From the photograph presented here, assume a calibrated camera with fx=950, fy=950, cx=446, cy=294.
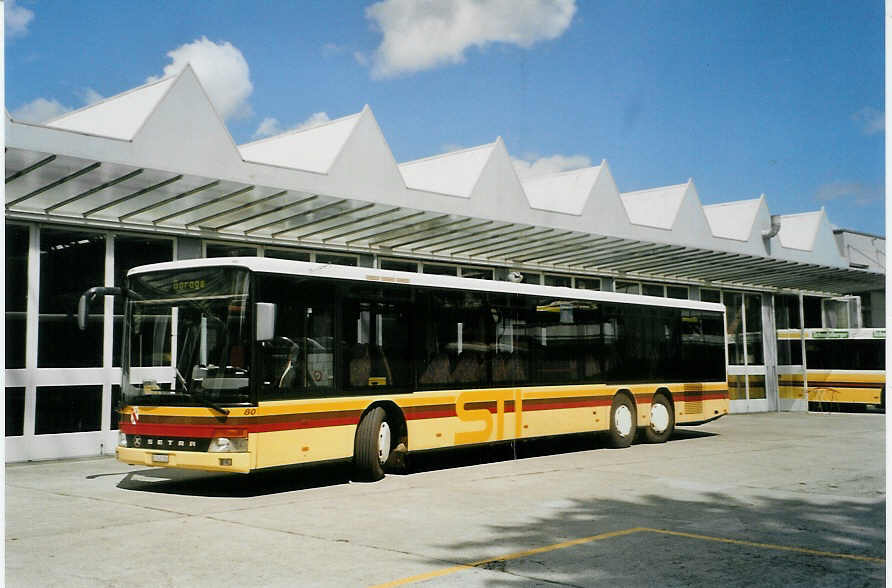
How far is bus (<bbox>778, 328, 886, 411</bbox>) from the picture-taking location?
27.5m

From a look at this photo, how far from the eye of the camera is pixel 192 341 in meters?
10.7

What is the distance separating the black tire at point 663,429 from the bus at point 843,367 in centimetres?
1223

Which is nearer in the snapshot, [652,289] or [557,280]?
[557,280]

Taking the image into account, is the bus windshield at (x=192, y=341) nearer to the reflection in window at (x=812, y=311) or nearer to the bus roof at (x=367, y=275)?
the bus roof at (x=367, y=275)

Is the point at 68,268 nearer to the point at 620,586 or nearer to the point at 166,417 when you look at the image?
the point at 166,417

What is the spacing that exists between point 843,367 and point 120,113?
75.4ft

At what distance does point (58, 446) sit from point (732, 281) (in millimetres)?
20231

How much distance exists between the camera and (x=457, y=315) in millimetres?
13469

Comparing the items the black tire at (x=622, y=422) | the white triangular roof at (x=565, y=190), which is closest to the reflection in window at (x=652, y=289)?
the white triangular roof at (x=565, y=190)

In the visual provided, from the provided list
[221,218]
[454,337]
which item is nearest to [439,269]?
[221,218]

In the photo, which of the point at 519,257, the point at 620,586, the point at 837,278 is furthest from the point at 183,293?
the point at 837,278

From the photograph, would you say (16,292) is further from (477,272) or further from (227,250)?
(477,272)

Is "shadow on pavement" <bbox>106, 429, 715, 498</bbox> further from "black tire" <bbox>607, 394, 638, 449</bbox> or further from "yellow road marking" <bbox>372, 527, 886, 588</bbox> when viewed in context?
"yellow road marking" <bbox>372, 527, 886, 588</bbox>

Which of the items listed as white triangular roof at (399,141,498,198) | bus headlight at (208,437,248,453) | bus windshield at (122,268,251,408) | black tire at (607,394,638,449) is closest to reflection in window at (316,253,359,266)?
white triangular roof at (399,141,498,198)
